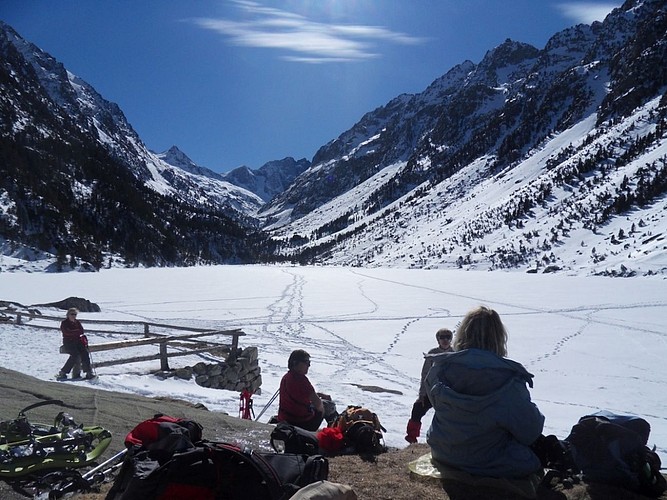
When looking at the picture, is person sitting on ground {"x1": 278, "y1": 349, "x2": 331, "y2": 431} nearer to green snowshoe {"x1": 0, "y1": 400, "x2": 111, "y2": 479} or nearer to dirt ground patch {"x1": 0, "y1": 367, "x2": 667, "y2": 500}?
dirt ground patch {"x1": 0, "y1": 367, "x2": 667, "y2": 500}

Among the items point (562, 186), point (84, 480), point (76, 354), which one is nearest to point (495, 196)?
point (562, 186)

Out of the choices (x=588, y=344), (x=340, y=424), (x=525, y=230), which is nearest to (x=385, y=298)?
(x=588, y=344)

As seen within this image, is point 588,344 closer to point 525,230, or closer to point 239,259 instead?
point 525,230

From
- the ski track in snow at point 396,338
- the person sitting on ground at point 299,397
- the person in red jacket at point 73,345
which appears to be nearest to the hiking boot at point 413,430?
the ski track in snow at point 396,338

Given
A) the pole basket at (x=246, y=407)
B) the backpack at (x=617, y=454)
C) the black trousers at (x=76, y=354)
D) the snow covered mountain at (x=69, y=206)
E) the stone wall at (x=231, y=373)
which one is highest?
the snow covered mountain at (x=69, y=206)

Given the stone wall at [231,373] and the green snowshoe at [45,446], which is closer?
the green snowshoe at [45,446]

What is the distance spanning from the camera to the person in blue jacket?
3.77 metres

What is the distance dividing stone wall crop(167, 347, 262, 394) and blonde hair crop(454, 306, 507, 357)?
10293 mm

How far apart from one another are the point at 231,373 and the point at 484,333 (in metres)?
10.9

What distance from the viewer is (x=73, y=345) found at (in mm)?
11117

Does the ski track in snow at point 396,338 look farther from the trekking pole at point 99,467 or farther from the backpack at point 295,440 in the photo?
the trekking pole at point 99,467

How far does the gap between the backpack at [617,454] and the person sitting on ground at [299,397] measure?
3156 millimetres

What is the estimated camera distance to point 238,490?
327 centimetres

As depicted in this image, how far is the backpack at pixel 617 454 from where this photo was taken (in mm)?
4078
